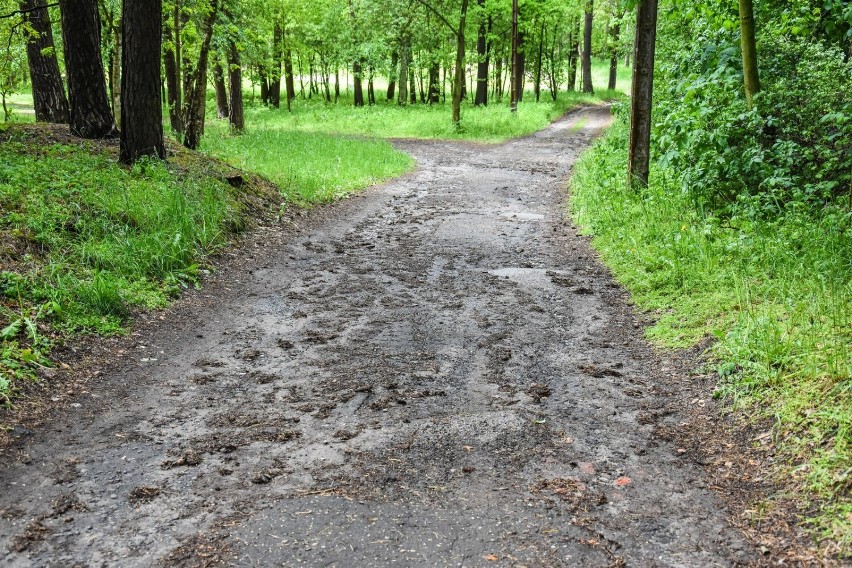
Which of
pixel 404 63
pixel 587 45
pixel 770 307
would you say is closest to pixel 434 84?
pixel 404 63

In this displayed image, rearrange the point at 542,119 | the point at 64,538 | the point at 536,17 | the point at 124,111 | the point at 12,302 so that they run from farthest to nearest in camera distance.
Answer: the point at 536,17, the point at 542,119, the point at 124,111, the point at 12,302, the point at 64,538

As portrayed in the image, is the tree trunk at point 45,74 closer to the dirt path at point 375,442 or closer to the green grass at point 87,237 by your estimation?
the green grass at point 87,237

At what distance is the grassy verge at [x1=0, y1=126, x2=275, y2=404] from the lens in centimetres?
583

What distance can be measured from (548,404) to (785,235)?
3.74 m

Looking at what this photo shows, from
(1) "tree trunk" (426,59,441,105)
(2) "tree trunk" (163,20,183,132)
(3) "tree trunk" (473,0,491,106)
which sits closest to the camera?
(2) "tree trunk" (163,20,183,132)

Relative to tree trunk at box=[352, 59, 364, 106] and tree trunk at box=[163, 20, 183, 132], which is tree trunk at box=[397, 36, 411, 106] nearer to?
tree trunk at box=[352, 59, 364, 106]

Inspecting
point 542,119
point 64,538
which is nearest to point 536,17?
point 542,119

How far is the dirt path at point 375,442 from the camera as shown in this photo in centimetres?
331

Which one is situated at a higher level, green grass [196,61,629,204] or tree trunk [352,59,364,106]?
tree trunk [352,59,364,106]

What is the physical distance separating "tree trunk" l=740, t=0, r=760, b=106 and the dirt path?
3.23m

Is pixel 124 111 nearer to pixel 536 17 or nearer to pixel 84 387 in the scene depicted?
pixel 84 387

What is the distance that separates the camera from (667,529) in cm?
342

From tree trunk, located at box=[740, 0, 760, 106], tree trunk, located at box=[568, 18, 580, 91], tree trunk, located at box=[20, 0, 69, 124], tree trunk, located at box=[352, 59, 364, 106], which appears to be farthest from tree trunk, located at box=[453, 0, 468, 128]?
tree trunk, located at box=[568, 18, 580, 91]

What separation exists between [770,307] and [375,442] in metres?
3.51
